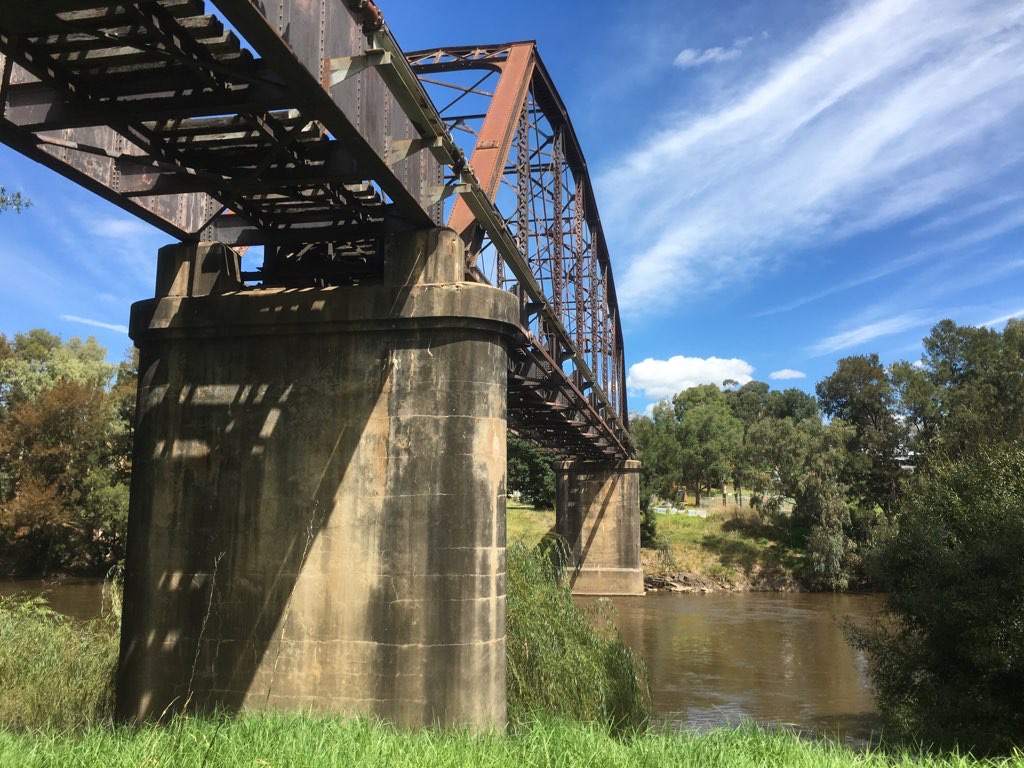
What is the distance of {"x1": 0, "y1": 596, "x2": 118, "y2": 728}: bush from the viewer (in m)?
10.4

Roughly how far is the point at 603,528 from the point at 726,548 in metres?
15.9

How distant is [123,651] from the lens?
9484mm

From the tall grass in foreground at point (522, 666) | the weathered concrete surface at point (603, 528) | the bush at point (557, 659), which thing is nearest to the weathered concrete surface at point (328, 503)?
the tall grass in foreground at point (522, 666)

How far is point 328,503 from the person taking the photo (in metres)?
9.12

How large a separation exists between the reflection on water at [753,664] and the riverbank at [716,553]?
8937 mm

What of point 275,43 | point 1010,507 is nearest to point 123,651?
point 275,43

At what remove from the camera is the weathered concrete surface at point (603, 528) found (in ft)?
145

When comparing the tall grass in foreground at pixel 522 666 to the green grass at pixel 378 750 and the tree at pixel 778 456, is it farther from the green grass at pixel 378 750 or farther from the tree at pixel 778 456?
the tree at pixel 778 456

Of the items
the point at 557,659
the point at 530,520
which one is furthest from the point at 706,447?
the point at 557,659

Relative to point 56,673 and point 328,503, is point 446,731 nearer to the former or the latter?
point 328,503

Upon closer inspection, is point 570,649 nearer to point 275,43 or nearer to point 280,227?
point 280,227

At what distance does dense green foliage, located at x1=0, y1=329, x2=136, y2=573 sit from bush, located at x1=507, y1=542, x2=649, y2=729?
36.4 meters

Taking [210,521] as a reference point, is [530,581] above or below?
below

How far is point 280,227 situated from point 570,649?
7196 mm
